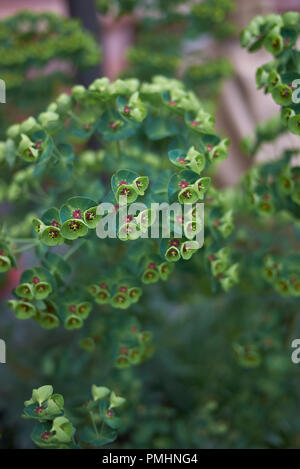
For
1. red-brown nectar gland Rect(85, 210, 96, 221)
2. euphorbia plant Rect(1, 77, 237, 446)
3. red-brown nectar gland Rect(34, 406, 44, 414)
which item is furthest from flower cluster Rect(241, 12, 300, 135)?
red-brown nectar gland Rect(34, 406, 44, 414)

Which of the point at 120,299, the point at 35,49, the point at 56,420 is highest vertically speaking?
the point at 35,49

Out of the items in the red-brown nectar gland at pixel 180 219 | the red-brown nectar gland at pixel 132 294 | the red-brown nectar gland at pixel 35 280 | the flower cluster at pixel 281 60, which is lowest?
the red-brown nectar gland at pixel 132 294

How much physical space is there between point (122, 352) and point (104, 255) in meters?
0.35

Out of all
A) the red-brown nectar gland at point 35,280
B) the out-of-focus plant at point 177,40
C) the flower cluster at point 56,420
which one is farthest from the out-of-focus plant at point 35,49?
the flower cluster at point 56,420

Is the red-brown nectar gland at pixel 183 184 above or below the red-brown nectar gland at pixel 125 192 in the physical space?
above

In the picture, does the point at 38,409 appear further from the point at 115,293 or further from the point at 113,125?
the point at 113,125

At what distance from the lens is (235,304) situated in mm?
1454

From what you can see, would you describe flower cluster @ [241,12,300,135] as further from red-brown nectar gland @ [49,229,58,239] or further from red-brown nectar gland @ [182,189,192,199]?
red-brown nectar gland @ [49,229,58,239]

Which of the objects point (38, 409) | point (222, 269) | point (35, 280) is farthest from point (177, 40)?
point (38, 409)

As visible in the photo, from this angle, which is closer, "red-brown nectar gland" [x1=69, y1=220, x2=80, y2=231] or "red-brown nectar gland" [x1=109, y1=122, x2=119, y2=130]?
"red-brown nectar gland" [x1=69, y1=220, x2=80, y2=231]

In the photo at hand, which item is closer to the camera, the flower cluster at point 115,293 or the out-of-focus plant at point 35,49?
the flower cluster at point 115,293

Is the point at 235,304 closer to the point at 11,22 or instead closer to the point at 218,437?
the point at 218,437

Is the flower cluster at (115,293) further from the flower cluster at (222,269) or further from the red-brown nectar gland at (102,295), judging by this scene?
the flower cluster at (222,269)
